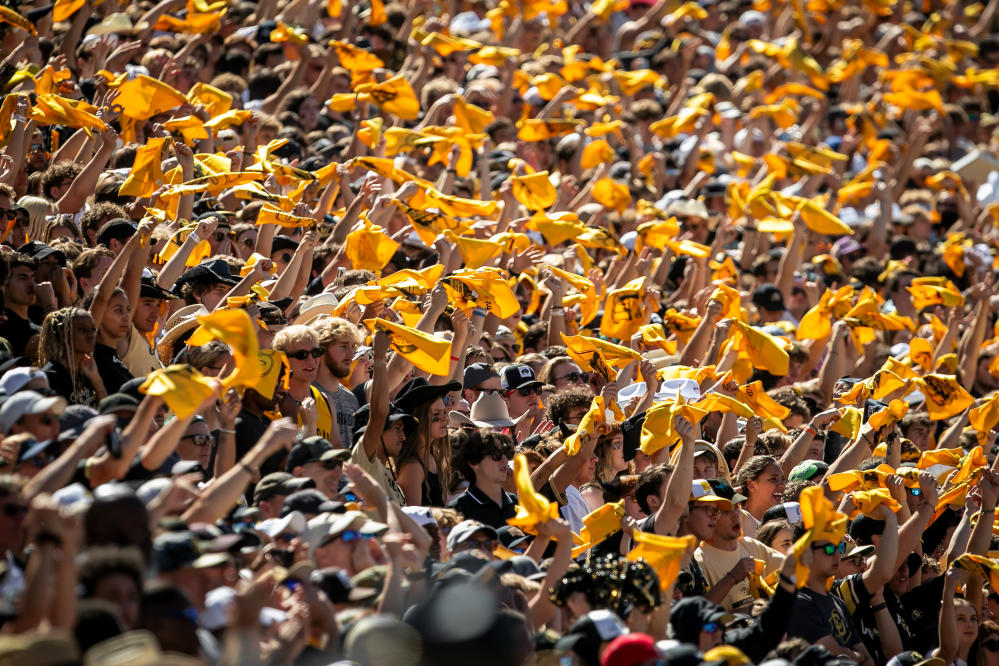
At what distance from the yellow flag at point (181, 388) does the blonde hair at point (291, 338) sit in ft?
4.09

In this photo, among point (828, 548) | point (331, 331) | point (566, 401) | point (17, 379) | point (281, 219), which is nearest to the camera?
→ point (17, 379)

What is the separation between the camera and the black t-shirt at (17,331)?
6.96 meters

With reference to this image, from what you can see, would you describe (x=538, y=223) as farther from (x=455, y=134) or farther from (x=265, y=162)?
(x=265, y=162)

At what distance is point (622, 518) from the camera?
21.6ft

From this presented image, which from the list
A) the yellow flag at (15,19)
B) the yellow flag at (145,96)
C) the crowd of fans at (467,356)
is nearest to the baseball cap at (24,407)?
the crowd of fans at (467,356)

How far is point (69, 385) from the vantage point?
6.38 metres

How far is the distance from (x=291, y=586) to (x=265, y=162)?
4673mm

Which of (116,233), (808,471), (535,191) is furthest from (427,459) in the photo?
(535,191)

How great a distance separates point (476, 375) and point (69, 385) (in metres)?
2.36

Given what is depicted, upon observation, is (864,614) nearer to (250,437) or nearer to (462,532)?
(462,532)

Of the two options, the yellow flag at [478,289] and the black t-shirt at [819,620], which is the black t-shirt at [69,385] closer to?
the yellow flag at [478,289]

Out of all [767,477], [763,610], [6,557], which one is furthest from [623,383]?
[6,557]

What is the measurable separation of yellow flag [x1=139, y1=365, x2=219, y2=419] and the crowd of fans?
0.02 meters

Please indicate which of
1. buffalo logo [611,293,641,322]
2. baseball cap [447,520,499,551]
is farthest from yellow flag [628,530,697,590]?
buffalo logo [611,293,641,322]
